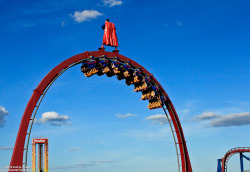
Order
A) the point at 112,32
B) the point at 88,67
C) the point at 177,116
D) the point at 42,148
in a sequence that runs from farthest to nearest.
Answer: the point at 42,148 → the point at 177,116 → the point at 112,32 → the point at 88,67

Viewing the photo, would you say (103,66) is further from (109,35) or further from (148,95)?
(148,95)

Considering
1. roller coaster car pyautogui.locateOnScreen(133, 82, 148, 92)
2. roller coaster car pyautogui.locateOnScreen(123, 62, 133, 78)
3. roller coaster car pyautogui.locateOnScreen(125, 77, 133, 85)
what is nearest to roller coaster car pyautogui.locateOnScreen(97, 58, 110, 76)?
roller coaster car pyautogui.locateOnScreen(123, 62, 133, 78)

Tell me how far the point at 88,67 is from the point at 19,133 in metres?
7.42

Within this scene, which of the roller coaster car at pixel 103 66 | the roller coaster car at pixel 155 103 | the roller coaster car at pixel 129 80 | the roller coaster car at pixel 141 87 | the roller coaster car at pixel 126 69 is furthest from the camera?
the roller coaster car at pixel 155 103

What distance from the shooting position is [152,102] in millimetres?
33469

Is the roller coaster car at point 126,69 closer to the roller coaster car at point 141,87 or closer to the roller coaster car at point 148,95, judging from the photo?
the roller coaster car at point 141,87

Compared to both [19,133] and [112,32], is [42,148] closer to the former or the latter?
[112,32]

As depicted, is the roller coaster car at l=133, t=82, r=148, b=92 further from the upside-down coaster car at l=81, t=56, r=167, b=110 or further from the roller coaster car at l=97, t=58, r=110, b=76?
the roller coaster car at l=97, t=58, r=110, b=76

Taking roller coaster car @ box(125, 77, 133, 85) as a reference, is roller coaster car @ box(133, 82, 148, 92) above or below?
below

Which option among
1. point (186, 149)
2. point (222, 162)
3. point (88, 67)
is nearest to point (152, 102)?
point (186, 149)

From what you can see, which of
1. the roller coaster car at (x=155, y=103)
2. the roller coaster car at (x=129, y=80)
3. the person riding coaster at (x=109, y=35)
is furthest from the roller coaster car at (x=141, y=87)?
the person riding coaster at (x=109, y=35)

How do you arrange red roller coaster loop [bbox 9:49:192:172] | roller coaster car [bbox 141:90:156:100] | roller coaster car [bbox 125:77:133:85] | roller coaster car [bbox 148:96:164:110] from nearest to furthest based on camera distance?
1. red roller coaster loop [bbox 9:49:192:172]
2. roller coaster car [bbox 125:77:133:85]
3. roller coaster car [bbox 141:90:156:100]
4. roller coaster car [bbox 148:96:164:110]

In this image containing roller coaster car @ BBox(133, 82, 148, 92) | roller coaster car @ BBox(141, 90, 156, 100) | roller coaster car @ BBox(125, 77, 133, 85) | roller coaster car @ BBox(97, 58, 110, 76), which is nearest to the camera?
roller coaster car @ BBox(97, 58, 110, 76)

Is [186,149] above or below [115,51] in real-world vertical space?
below
